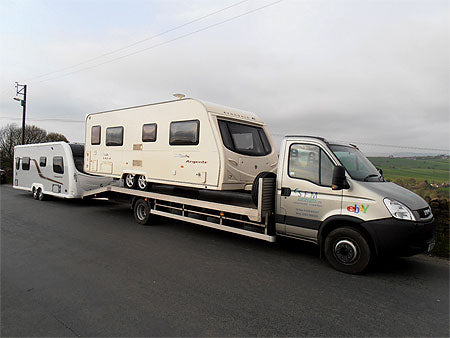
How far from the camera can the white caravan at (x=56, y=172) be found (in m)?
11.9

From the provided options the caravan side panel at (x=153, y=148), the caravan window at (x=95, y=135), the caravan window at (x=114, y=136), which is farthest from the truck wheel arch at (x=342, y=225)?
the caravan window at (x=95, y=135)

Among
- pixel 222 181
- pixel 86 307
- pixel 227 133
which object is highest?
pixel 227 133

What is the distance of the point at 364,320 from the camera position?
3482mm

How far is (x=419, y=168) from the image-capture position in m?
10.7

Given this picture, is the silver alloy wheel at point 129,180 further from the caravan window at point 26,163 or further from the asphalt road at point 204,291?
the caravan window at point 26,163

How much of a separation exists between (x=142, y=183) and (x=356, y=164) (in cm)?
595

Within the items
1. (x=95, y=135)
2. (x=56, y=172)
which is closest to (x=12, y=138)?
(x=56, y=172)

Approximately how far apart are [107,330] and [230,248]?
3.44 meters

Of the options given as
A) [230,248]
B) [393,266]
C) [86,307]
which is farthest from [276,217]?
[86,307]

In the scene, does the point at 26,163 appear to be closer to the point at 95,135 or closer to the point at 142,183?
the point at 95,135

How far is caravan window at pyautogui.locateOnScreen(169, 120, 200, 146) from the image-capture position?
6.98 m

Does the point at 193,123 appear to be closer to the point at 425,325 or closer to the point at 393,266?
the point at 393,266

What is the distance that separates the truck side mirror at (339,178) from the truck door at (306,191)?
147 mm

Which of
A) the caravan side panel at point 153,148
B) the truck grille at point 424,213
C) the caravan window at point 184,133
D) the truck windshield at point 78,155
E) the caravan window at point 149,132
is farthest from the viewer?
the truck windshield at point 78,155
